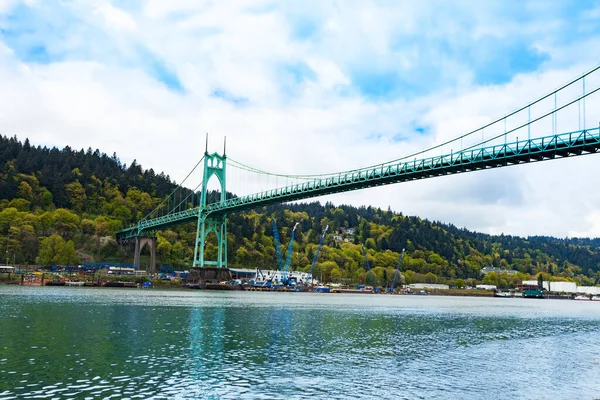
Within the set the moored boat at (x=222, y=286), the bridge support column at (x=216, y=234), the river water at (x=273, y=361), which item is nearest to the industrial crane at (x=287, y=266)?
the moored boat at (x=222, y=286)

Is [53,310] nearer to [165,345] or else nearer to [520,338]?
[165,345]

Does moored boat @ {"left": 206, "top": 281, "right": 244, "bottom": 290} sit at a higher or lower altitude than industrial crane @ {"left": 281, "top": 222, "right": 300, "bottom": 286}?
lower

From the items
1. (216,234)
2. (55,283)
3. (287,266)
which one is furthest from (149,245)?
(287,266)

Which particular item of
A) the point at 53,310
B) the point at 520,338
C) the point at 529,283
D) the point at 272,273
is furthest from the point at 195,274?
the point at 529,283

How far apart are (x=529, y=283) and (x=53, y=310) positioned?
188m

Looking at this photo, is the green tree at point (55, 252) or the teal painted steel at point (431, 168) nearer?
the teal painted steel at point (431, 168)

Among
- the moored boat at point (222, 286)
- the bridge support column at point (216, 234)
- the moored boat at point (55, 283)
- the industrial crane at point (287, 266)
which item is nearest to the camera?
the moored boat at point (55, 283)

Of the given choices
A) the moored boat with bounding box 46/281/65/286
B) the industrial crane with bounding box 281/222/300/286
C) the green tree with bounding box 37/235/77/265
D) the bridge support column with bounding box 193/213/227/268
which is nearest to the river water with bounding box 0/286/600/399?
the moored boat with bounding box 46/281/65/286

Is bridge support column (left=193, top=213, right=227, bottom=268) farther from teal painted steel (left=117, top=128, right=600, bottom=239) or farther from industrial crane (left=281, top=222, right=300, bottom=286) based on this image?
industrial crane (left=281, top=222, right=300, bottom=286)

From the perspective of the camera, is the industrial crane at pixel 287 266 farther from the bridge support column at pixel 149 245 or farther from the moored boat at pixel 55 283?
the moored boat at pixel 55 283

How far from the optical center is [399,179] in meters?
66.8

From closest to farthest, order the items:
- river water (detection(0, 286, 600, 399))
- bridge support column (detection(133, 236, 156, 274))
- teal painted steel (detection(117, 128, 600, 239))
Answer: river water (detection(0, 286, 600, 399))
teal painted steel (detection(117, 128, 600, 239))
bridge support column (detection(133, 236, 156, 274))

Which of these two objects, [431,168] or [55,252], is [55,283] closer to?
[55,252]

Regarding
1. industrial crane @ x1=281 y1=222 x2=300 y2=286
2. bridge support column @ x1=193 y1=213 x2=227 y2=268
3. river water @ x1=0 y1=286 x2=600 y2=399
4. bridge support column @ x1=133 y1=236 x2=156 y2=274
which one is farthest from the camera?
industrial crane @ x1=281 y1=222 x2=300 y2=286
